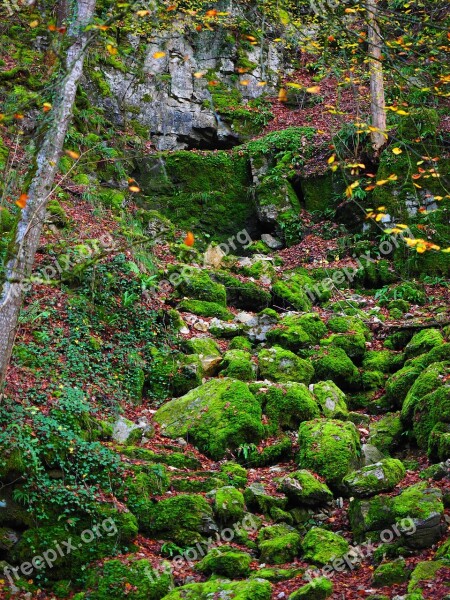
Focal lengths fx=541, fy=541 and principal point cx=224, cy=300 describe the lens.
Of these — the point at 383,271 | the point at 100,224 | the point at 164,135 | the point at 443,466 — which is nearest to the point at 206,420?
the point at 443,466

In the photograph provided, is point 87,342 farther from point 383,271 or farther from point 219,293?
point 383,271

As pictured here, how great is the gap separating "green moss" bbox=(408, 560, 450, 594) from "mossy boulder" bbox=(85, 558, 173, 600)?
215 centimetres

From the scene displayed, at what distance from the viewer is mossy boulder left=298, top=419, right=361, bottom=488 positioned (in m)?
6.58

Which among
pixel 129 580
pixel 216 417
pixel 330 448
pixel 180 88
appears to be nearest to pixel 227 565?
pixel 129 580

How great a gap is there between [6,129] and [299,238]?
24.4 ft

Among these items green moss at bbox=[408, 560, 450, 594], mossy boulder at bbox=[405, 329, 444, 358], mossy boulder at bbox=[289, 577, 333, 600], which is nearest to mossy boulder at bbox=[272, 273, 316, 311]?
mossy boulder at bbox=[405, 329, 444, 358]

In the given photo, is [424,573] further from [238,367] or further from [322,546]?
[238,367]

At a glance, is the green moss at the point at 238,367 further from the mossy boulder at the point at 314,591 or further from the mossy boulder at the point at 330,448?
the mossy boulder at the point at 314,591

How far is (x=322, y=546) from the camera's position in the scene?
5328 mm

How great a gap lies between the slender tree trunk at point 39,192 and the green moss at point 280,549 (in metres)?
3.15

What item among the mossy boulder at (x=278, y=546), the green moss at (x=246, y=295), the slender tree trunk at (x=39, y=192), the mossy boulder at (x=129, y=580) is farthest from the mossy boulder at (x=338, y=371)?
the slender tree trunk at (x=39, y=192)

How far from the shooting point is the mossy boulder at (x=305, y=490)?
6180 mm

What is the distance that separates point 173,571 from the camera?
526 cm

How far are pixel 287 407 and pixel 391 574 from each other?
328 cm
